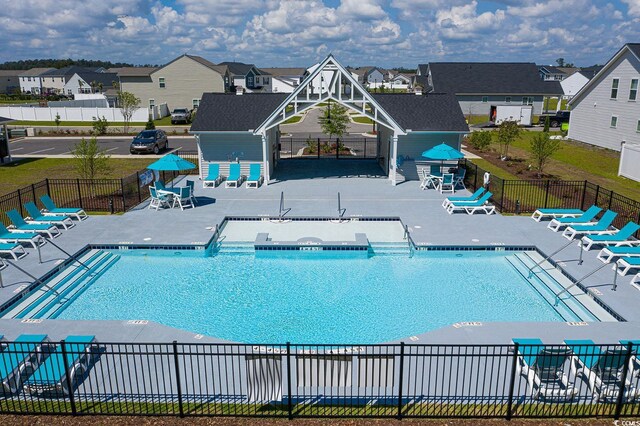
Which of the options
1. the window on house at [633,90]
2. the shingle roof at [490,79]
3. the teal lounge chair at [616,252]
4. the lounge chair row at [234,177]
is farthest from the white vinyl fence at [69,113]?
the teal lounge chair at [616,252]

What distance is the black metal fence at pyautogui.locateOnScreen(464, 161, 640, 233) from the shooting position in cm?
1945

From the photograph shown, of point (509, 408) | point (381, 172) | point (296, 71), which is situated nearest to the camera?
point (509, 408)

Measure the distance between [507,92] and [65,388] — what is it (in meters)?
63.4

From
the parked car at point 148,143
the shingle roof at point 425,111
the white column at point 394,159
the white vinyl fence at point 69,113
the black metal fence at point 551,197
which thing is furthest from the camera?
the white vinyl fence at point 69,113

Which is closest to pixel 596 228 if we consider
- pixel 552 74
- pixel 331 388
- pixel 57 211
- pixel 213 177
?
pixel 331 388

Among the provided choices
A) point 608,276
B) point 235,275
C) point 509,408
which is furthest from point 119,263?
point 608,276

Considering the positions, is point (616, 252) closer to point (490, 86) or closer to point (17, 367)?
point (17, 367)

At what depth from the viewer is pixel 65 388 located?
30.1 feet

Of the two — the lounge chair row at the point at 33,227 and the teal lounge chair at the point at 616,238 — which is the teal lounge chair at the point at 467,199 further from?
the lounge chair row at the point at 33,227

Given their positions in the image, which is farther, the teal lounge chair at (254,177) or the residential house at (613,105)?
the residential house at (613,105)

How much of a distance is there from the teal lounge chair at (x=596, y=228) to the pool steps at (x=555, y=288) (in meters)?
1.99

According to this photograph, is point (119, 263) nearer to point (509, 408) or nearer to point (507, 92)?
point (509, 408)

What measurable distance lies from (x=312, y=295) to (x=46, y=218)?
11271 mm

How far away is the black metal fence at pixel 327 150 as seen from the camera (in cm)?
3361
